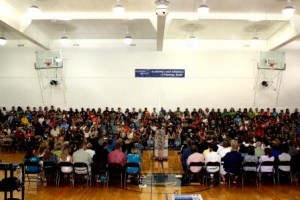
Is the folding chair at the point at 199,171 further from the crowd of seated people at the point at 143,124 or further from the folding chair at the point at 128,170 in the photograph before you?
the crowd of seated people at the point at 143,124

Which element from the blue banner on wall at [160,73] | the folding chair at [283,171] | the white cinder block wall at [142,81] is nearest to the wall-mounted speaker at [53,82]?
the white cinder block wall at [142,81]

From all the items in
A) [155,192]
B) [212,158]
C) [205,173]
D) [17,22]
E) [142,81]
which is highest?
[17,22]

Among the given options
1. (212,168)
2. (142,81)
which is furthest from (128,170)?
(142,81)

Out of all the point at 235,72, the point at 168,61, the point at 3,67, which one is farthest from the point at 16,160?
the point at 235,72

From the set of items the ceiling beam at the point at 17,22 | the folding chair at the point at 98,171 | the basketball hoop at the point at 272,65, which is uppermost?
the ceiling beam at the point at 17,22

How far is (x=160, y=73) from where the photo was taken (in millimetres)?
21922

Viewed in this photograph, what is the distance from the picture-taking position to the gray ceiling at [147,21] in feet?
45.0

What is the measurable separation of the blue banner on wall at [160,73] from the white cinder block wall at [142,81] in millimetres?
206

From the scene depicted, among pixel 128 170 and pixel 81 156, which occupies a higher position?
pixel 81 156

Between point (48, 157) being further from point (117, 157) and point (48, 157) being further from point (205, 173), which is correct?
point (205, 173)

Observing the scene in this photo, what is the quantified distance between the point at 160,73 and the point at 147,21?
5.95 metres

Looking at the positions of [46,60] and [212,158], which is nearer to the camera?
[212,158]

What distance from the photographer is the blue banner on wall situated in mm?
21828

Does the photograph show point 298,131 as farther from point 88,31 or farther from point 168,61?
point 88,31
